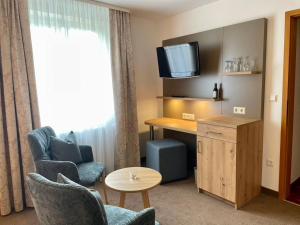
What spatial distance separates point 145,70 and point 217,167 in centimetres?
212

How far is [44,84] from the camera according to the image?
2.92m

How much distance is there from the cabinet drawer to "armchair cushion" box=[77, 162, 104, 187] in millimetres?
1284

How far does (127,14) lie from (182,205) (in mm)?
2783

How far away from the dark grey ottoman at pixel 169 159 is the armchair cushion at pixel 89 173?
0.91 m

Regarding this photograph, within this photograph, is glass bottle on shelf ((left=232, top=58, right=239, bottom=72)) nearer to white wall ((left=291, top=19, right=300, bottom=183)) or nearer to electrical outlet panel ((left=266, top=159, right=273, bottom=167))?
white wall ((left=291, top=19, right=300, bottom=183))

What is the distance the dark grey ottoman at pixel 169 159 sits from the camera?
11.0 ft

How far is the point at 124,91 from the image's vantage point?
367 centimetres

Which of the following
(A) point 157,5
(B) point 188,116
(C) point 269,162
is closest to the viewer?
(C) point 269,162

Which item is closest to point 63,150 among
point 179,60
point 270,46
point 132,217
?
point 132,217

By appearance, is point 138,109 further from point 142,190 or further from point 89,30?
point 142,190

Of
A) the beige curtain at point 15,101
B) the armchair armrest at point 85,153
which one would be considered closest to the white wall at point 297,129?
the armchair armrest at point 85,153

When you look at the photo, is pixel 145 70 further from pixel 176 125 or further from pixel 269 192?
pixel 269 192

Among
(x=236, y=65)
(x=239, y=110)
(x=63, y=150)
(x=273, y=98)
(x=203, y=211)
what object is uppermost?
(x=236, y=65)

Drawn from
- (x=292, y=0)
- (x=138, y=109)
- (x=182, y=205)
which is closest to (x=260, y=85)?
(x=292, y=0)
